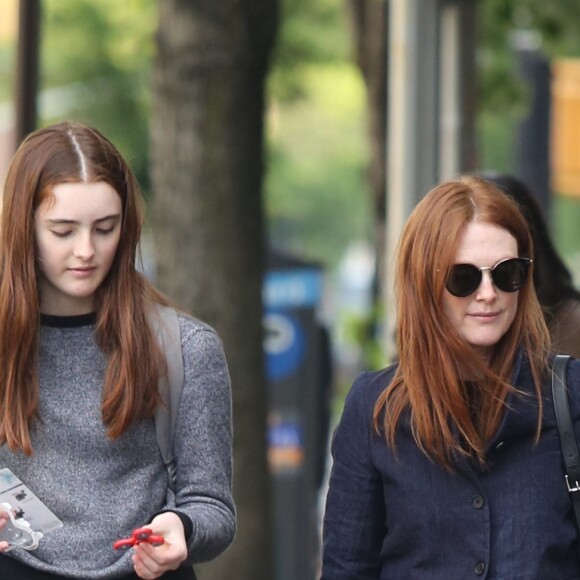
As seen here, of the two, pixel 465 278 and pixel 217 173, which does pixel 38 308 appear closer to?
pixel 465 278

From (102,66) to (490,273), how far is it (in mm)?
16159

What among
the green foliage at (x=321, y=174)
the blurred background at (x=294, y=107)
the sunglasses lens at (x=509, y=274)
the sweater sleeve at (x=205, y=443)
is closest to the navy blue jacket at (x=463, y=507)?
the sunglasses lens at (x=509, y=274)

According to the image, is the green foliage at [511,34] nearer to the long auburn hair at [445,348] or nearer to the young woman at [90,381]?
the long auburn hair at [445,348]

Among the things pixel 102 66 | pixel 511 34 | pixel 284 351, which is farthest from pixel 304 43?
pixel 284 351

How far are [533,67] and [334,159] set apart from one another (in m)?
17.0

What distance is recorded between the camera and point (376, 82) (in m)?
11.4

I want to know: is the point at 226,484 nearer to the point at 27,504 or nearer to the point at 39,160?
the point at 27,504

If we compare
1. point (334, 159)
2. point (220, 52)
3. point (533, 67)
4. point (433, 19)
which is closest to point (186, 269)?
point (220, 52)

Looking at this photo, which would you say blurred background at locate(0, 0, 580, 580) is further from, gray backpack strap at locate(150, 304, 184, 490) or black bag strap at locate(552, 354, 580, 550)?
black bag strap at locate(552, 354, 580, 550)

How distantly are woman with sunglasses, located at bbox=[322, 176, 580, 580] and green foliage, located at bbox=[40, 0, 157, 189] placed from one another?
1408 centimetres

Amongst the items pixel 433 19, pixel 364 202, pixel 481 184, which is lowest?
pixel 364 202

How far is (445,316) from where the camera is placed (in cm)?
337

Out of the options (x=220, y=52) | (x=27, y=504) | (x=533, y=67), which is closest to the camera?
(x=27, y=504)

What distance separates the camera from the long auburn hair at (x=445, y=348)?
3.31 meters
